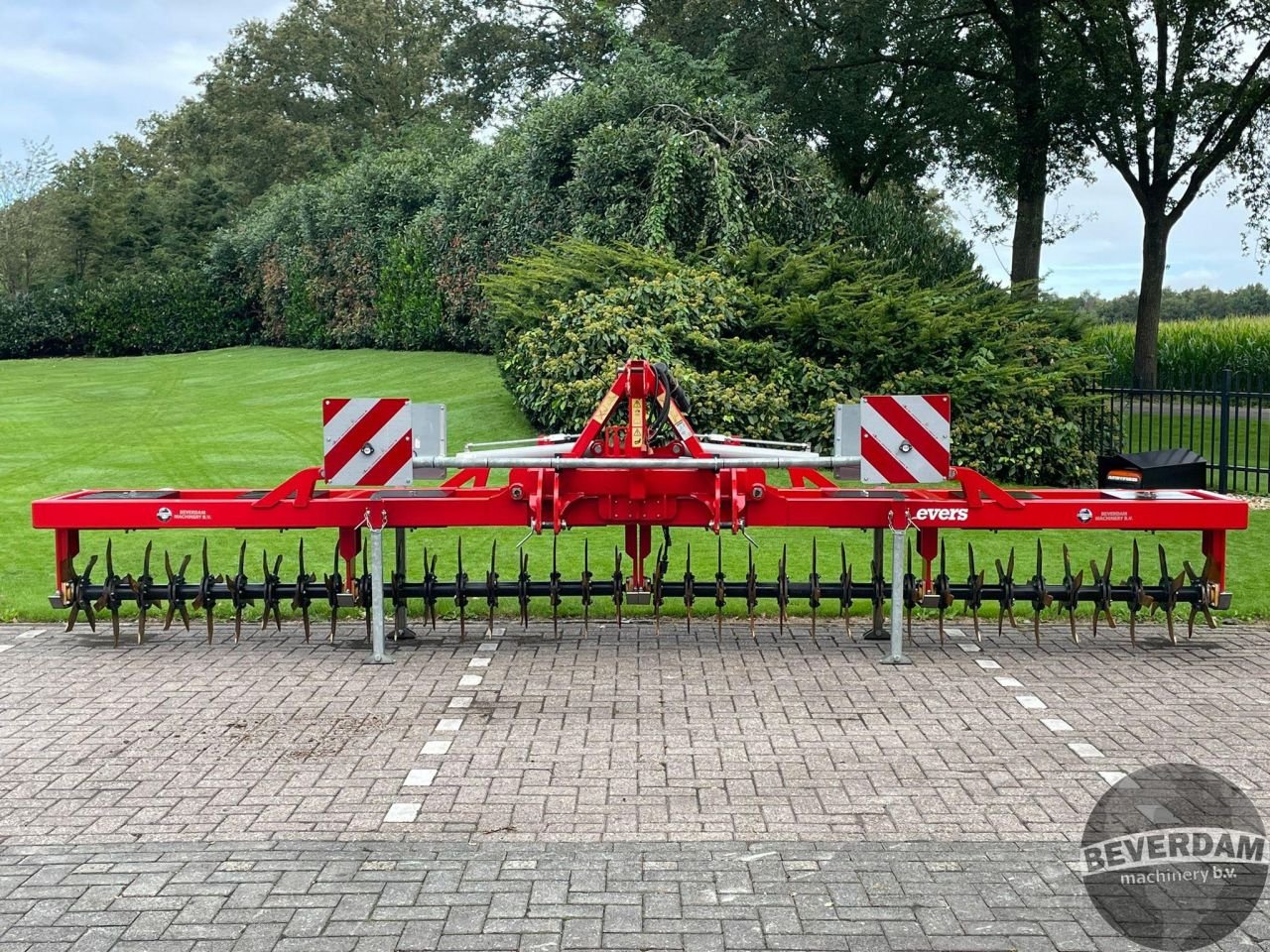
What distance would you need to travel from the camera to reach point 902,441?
7.52 metres

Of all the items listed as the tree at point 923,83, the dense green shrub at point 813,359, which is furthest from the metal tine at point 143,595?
the tree at point 923,83

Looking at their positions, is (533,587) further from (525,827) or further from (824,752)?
(525,827)

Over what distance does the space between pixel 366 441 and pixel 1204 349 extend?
26.2 meters

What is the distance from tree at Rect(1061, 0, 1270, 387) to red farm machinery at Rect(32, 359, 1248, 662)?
1599 cm

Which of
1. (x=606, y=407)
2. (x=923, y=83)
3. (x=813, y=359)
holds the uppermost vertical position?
(x=923, y=83)

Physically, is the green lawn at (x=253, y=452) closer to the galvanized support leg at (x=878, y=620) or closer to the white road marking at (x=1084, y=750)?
the galvanized support leg at (x=878, y=620)

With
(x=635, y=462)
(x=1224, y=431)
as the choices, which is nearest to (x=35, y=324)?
(x=1224, y=431)

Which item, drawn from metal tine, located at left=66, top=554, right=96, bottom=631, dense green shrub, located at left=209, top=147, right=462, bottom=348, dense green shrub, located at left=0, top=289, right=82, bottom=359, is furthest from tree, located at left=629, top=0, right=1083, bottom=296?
dense green shrub, located at left=0, top=289, right=82, bottom=359

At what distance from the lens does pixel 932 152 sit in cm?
2786

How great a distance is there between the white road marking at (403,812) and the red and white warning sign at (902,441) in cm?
348

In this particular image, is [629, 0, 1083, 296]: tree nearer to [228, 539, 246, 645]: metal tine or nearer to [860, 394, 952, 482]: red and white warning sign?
[860, 394, 952, 482]: red and white warning sign

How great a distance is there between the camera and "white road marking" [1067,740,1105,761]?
5719 mm

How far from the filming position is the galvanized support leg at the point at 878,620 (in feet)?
26.3

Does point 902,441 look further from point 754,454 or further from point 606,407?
point 606,407
